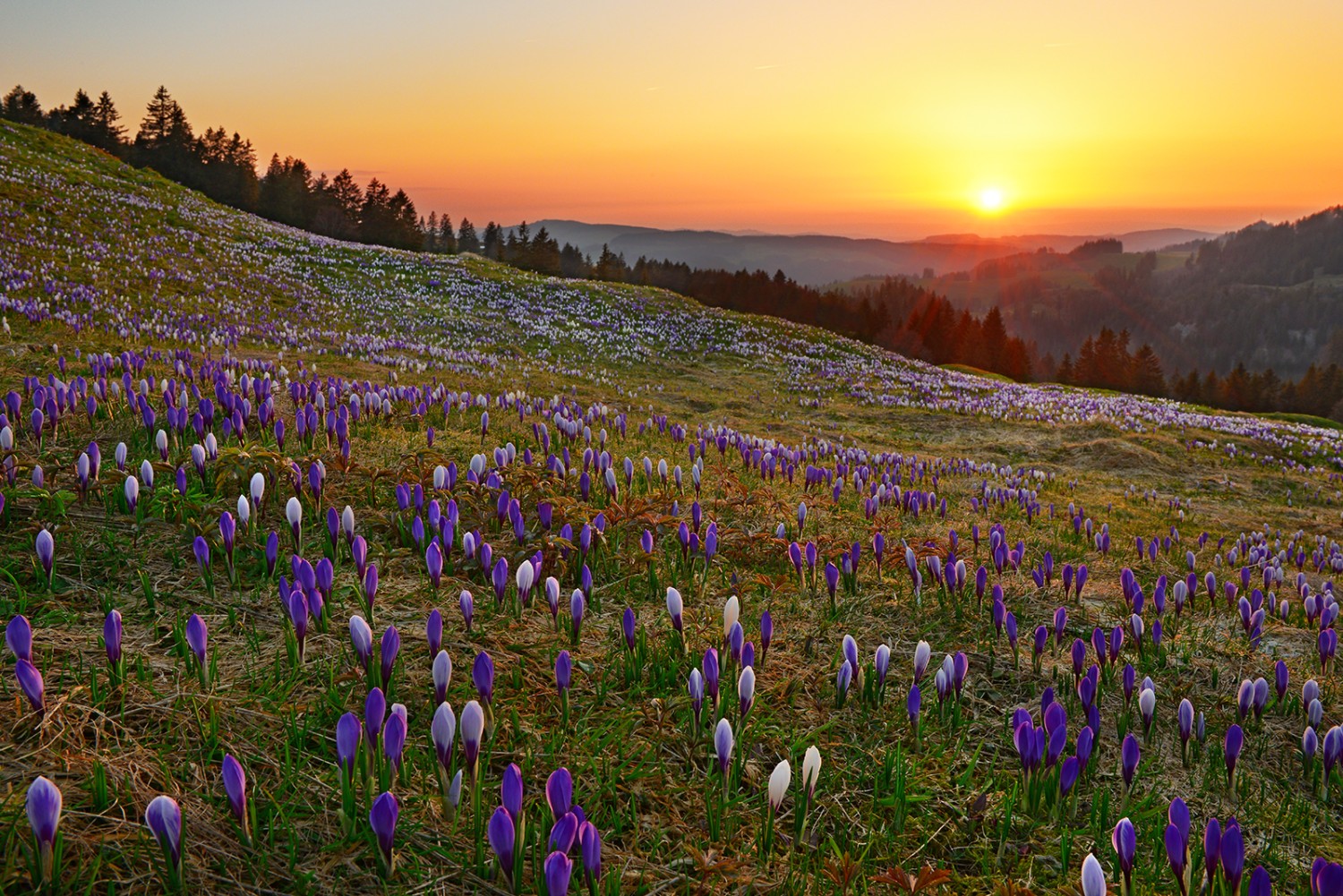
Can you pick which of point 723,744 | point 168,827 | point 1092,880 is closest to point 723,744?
point 723,744

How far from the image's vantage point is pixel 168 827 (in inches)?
71.9

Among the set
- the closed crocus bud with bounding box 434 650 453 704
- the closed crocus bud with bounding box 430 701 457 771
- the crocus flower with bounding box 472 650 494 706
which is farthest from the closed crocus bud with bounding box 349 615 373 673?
the closed crocus bud with bounding box 430 701 457 771

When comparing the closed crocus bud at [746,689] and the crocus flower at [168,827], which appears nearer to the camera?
the crocus flower at [168,827]

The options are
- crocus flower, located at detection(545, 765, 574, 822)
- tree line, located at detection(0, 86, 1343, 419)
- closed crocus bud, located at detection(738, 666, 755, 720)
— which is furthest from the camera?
tree line, located at detection(0, 86, 1343, 419)

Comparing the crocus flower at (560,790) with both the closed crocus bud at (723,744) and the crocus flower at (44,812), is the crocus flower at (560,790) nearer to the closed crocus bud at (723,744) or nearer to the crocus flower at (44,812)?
the closed crocus bud at (723,744)

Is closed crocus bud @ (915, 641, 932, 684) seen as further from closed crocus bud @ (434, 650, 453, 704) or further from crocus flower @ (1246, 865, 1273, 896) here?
closed crocus bud @ (434, 650, 453, 704)

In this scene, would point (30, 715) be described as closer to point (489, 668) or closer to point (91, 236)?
point (489, 668)

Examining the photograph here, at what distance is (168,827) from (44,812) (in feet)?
0.90

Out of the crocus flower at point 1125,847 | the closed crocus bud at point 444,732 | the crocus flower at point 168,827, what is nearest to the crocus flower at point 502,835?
the closed crocus bud at point 444,732

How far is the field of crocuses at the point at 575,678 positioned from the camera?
2.20m

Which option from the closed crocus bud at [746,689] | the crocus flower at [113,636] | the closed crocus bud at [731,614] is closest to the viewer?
the crocus flower at [113,636]

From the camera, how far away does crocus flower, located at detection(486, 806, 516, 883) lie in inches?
74.2

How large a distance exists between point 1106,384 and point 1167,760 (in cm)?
9695

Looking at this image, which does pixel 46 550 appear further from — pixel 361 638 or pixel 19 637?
pixel 361 638
